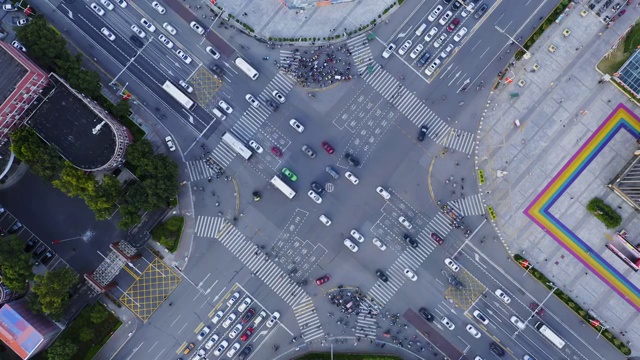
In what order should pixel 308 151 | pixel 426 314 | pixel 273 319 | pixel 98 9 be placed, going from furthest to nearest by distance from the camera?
pixel 98 9 < pixel 308 151 < pixel 273 319 < pixel 426 314

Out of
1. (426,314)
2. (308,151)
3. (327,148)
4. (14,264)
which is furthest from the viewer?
(327,148)

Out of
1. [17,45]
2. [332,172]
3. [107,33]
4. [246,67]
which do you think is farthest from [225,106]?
[17,45]

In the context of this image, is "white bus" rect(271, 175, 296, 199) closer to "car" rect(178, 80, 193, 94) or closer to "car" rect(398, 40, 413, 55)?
"car" rect(178, 80, 193, 94)

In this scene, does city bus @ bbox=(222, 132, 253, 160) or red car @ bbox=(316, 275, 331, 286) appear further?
city bus @ bbox=(222, 132, 253, 160)

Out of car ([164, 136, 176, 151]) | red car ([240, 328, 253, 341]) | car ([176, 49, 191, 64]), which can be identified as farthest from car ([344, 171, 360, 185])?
car ([176, 49, 191, 64])

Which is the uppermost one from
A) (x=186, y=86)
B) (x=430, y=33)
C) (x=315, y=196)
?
(x=430, y=33)

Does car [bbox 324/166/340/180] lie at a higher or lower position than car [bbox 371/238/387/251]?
higher

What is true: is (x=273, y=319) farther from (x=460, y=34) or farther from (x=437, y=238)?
(x=460, y=34)
